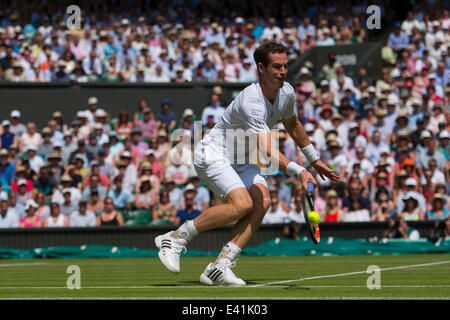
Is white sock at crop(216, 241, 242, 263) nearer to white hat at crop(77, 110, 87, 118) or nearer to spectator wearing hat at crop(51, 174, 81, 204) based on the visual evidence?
spectator wearing hat at crop(51, 174, 81, 204)

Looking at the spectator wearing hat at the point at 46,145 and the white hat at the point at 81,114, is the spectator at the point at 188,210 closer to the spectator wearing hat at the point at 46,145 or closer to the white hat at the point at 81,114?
the spectator wearing hat at the point at 46,145

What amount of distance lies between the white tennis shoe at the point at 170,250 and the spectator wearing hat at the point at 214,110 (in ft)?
38.5

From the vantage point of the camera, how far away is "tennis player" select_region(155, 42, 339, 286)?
29.8 ft

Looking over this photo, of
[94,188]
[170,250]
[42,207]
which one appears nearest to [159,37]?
[94,188]

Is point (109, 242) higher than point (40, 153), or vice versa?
point (40, 153)

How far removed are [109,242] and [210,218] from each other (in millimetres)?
9114

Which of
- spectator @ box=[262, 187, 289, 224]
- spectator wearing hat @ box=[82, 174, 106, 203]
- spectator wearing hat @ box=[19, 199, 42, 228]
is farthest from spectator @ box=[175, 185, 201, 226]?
spectator wearing hat @ box=[19, 199, 42, 228]

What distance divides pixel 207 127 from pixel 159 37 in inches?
199

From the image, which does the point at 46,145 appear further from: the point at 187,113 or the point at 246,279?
the point at 246,279

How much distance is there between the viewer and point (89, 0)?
28.0 metres

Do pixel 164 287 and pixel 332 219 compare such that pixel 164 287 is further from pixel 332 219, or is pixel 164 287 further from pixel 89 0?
pixel 89 0

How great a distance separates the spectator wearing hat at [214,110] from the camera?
21.2 metres

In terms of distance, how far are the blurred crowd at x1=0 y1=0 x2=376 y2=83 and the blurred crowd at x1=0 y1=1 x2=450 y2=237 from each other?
57 mm

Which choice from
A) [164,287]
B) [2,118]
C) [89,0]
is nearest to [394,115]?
[2,118]
